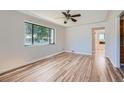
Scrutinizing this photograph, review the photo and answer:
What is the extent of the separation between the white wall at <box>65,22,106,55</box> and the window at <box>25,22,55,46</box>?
6.39 feet

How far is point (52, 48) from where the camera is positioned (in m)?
7.29

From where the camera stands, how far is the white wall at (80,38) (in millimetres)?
7910

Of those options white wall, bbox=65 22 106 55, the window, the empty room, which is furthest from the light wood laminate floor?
white wall, bbox=65 22 106 55

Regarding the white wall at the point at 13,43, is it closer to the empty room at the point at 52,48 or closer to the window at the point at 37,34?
the empty room at the point at 52,48

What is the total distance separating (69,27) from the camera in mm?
9180

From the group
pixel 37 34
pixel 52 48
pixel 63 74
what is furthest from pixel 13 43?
pixel 52 48

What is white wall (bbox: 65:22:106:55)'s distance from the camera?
7.91 metres

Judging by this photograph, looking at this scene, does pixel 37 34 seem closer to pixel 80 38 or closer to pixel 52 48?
pixel 52 48

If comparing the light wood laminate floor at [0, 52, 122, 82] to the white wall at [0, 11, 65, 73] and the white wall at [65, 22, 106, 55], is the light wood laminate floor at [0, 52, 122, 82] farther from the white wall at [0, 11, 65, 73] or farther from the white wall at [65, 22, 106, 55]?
the white wall at [65, 22, 106, 55]

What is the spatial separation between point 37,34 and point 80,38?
3686 millimetres

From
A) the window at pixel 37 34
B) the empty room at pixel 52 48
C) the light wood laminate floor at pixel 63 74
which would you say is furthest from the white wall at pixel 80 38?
the light wood laminate floor at pixel 63 74
